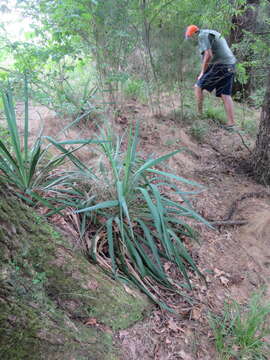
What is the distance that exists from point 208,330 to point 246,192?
1968 millimetres

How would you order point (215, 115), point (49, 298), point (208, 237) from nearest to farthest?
point (49, 298)
point (208, 237)
point (215, 115)

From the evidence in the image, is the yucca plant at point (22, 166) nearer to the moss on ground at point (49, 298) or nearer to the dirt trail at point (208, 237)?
the moss on ground at point (49, 298)

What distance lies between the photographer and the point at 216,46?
13.0ft

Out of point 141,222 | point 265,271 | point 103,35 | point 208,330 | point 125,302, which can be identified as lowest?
point 265,271

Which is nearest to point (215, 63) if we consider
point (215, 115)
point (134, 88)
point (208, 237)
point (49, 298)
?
point (215, 115)

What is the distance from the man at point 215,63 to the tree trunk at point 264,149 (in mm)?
916

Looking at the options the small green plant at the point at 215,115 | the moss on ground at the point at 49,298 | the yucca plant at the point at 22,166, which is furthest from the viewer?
the small green plant at the point at 215,115

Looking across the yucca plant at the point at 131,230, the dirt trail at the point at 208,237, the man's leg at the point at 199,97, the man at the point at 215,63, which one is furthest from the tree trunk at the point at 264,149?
the yucca plant at the point at 131,230

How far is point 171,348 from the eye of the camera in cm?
140

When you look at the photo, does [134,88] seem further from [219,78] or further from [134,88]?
[219,78]

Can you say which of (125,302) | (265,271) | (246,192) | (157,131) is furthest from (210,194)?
(125,302)

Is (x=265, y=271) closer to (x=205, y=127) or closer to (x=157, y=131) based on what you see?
(x=157, y=131)

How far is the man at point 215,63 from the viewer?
12.6 ft

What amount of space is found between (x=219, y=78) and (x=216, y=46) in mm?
457
